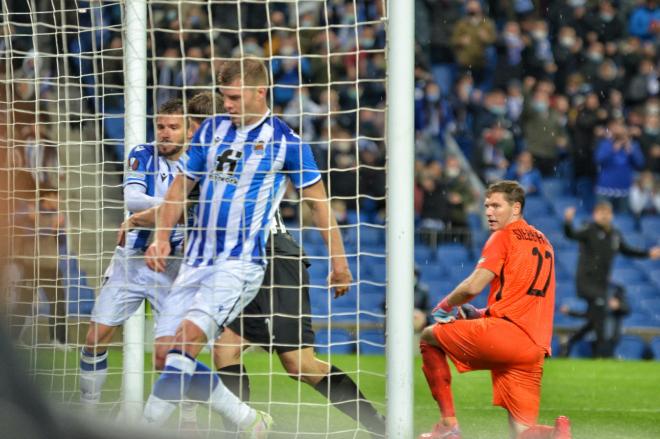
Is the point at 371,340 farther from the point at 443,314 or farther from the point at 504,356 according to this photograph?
the point at 504,356

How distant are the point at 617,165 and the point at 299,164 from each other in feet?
32.1

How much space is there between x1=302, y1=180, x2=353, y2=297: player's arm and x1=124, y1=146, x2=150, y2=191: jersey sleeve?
0.95 meters

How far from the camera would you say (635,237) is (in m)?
13.9

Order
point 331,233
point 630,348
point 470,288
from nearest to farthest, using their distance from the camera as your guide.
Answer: point 331,233
point 470,288
point 630,348

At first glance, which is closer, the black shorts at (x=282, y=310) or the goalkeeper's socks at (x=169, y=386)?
the goalkeeper's socks at (x=169, y=386)

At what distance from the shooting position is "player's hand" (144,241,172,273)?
4.88 m

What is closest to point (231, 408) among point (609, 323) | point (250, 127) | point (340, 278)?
point (340, 278)

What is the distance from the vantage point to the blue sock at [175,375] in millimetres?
4652

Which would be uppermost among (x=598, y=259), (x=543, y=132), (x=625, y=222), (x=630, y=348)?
(x=543, y=132)

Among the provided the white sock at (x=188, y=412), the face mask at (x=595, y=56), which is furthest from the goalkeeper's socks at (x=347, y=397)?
the face mask at (x=595, y=56)

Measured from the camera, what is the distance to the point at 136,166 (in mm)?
5414

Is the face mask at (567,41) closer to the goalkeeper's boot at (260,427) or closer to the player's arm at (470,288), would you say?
the player's arm at (470,288)

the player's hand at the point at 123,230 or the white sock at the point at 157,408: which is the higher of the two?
the player's hand at the point at 123,230

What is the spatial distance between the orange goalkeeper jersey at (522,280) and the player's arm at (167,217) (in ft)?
4.56
